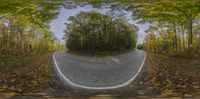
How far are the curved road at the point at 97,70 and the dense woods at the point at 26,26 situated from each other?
0.26 m

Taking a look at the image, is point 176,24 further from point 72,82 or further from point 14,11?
point 14,11

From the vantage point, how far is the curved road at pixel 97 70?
10.2 feet

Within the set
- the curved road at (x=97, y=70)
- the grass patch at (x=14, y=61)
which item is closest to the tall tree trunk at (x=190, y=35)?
the curved road at (x=97, y=70)

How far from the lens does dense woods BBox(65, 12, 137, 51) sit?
126 inches

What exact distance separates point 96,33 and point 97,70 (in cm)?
36

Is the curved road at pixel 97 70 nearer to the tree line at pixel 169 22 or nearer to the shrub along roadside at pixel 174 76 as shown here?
the shrub along roadside at pixel 174 76

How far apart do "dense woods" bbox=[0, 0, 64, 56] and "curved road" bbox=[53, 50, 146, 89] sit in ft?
0.85

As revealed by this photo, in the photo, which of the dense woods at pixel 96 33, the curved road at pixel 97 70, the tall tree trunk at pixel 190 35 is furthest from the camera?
the tall tree trunk at pixel 190 35

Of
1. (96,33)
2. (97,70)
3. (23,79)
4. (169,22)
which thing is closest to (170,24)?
(169,22)

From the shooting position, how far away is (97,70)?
3.11 m

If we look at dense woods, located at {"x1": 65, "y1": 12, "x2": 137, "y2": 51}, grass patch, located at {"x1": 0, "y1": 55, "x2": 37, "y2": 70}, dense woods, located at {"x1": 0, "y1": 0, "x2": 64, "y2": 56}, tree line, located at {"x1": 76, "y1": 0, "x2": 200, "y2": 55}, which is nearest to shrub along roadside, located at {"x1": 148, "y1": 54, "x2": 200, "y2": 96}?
tree line, located at {"x1": 76, "y1": 0, "x2": 200, "y2": 55}

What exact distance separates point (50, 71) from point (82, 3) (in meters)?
0.68

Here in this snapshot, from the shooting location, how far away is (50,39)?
3346mm

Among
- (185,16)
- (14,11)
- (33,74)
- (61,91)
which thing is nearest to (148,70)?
(185,16)
